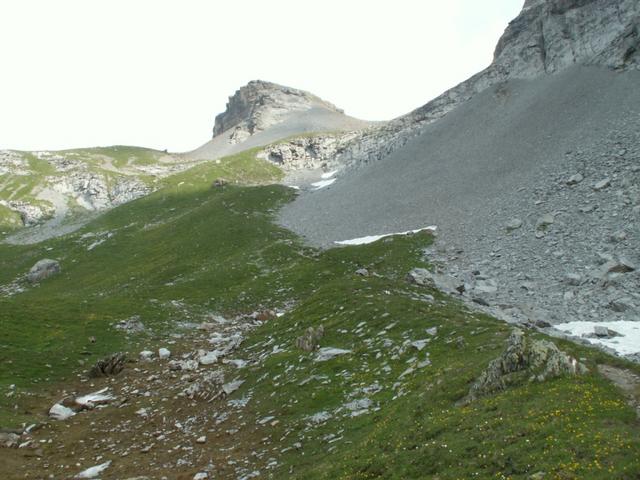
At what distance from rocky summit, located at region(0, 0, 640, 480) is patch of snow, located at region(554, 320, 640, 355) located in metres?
0.24

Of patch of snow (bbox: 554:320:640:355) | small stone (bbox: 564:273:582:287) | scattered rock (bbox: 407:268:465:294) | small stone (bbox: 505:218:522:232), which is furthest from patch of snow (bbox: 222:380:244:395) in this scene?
small stone (bbox: 505:218:522:232)

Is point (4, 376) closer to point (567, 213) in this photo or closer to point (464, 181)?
point (567, 213)

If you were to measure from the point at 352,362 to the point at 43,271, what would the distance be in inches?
2879

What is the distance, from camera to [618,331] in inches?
1149

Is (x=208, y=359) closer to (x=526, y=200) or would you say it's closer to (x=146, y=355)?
(x=146, y=355)

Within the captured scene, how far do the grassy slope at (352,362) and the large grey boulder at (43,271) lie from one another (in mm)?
2881

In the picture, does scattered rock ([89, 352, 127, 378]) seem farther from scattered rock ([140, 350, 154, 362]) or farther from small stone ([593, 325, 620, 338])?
small stone ([593, 325, 620, 338])

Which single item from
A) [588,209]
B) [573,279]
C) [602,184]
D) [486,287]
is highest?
[602,184]

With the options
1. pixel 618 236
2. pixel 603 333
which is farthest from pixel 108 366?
pixel 618 236

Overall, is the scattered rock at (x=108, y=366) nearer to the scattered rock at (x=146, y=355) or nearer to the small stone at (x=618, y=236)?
the scattered rock at (x=146, y=355)

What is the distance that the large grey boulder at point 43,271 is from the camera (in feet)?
259

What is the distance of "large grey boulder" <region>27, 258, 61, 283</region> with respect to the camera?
259ft

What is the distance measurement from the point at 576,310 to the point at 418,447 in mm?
23957

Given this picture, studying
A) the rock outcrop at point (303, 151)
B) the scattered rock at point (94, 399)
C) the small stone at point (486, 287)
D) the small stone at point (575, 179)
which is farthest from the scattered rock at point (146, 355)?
the rock outcrop at point (303, 151)
